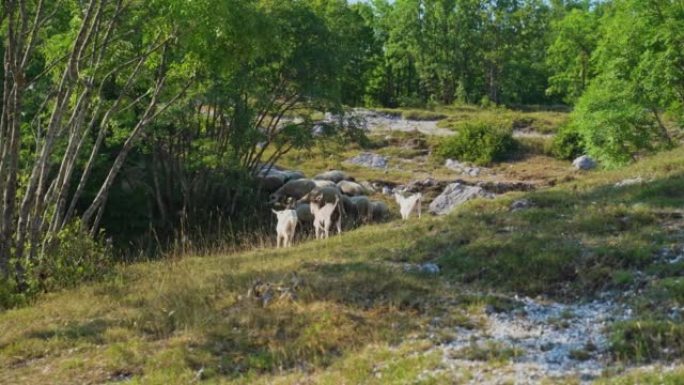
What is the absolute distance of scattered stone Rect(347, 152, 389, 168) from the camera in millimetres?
37397

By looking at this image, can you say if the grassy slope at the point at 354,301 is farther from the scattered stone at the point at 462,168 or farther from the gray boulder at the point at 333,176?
the scattered stone at the point at 462,168

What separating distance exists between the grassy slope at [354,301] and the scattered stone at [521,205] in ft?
1.57

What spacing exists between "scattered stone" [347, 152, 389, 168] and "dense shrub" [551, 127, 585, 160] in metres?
8.58

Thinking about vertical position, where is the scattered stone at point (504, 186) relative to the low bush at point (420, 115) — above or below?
below

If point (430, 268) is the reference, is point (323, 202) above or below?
below

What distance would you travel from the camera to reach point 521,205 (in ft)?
41.4

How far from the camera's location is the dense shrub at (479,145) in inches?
1539

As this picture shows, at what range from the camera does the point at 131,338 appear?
8.51 m

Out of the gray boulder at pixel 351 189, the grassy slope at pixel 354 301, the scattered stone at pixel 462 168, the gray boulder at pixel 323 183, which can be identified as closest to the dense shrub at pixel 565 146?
the scattered stone at pixel 462 168

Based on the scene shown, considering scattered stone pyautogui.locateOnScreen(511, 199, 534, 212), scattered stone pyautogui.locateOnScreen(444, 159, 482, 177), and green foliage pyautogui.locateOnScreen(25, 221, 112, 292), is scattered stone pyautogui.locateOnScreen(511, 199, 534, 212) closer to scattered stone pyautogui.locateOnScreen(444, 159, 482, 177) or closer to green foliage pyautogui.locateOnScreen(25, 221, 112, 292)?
green foliage pyautogui.locateOnScreen(25, 221, 112, 292)

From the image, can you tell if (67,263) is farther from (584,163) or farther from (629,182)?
(584,163)

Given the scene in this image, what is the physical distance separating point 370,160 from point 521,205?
25.5m

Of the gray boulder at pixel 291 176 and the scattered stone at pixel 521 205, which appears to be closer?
the scattered stone at pixel 521 205

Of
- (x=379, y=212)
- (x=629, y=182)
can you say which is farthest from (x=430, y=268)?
(x=379, y=212)
